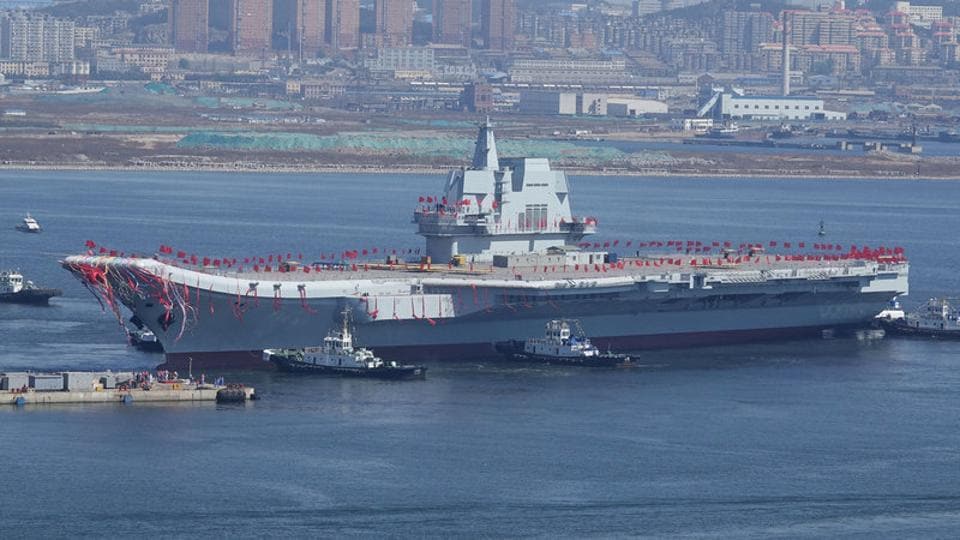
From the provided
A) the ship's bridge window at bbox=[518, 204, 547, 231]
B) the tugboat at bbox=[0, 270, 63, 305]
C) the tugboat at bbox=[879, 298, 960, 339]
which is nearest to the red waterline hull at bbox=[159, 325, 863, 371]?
the tugboat at bbox=[879, 298, 960, 339]

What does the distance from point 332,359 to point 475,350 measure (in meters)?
5.29

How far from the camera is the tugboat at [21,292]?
6712 cm

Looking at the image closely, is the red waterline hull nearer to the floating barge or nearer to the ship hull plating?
the ship hull plating

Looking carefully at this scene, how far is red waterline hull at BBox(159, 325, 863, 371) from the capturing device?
54625mm

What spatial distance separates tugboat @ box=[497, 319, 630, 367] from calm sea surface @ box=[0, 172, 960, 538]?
694mm

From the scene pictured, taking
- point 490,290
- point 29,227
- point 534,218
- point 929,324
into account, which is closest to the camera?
point 490,290

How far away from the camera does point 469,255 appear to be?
61312mm

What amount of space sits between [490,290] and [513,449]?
11.0 metres

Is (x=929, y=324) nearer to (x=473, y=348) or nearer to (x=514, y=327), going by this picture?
(x=514, y=327)

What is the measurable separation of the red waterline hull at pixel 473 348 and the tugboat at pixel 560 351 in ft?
2.55

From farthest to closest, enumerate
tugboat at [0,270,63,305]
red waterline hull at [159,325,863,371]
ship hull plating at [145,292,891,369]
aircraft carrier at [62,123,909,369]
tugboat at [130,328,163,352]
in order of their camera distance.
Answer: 1. tugboat at [0,270,63,305]
2. tugboat at [130,328,163,352]
3. ship hull plating at [145,292,891,369]
4. red waterline hull at [159,325,863,371]
5. aircraft carrier at [62,123,909,369]

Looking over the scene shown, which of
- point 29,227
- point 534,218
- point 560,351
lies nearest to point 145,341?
point 560,351

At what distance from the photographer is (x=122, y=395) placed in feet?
164

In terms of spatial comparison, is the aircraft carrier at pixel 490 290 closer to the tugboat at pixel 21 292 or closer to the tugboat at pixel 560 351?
the tugboat at pixel 560 351
